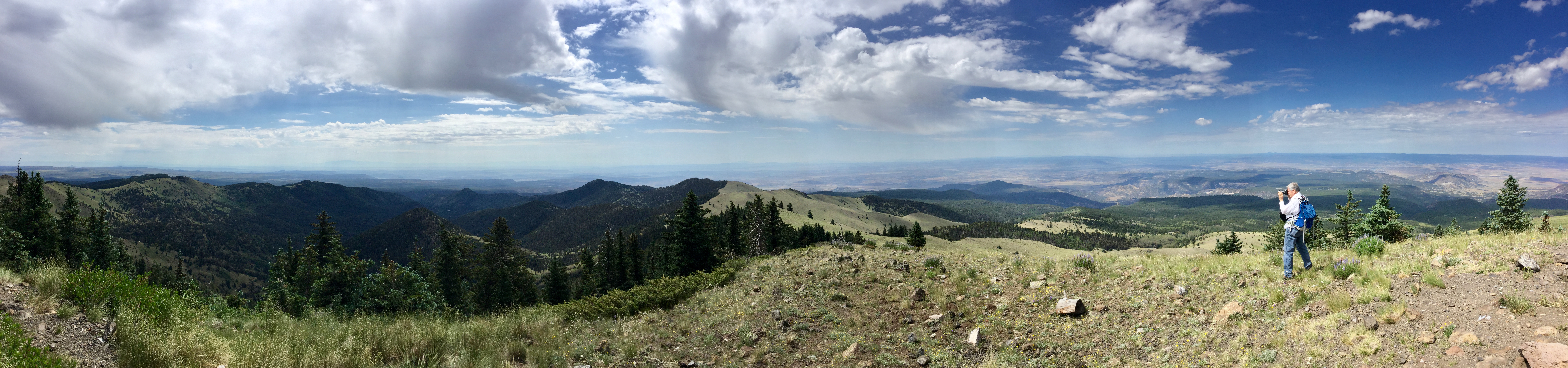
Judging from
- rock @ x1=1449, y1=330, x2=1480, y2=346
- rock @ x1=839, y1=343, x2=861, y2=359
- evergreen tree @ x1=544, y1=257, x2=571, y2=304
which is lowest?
evergreen tree @ x1=544, y1=257, x2=571, y2=304

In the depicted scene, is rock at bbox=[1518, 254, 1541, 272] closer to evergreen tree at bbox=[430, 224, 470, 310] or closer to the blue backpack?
the blue backpack

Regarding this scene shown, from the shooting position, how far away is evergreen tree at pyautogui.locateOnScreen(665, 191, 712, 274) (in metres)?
37.8

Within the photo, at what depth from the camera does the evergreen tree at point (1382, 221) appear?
32.2 metres

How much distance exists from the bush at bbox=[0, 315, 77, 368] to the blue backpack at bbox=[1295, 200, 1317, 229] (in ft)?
55.6

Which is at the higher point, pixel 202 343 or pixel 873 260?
pixel 202 343

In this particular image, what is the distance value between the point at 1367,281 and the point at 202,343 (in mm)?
16795

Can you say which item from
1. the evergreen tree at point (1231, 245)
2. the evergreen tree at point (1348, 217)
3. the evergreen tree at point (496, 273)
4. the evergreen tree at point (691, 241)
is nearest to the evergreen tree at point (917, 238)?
the evergreen tree at point (691, 241)

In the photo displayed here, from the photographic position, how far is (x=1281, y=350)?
6.59 m

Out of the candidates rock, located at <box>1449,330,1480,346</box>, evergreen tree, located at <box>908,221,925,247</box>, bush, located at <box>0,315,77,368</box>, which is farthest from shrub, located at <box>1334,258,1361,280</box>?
bush, located at <box>0,315,77,368</box>

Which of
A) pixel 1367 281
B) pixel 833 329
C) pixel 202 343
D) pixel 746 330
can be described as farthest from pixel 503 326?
pixel 1367 281

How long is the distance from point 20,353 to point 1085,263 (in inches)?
664

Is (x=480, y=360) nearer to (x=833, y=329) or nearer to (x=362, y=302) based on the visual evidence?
(x=833, y=329)

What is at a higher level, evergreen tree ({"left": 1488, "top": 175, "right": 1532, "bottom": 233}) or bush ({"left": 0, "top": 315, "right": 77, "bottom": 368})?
bush ({"left": 0, "top": 315, "right": 77, "bottom": 368})

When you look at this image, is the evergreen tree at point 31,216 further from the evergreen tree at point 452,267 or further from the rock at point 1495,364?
the rock at point 1495,364
